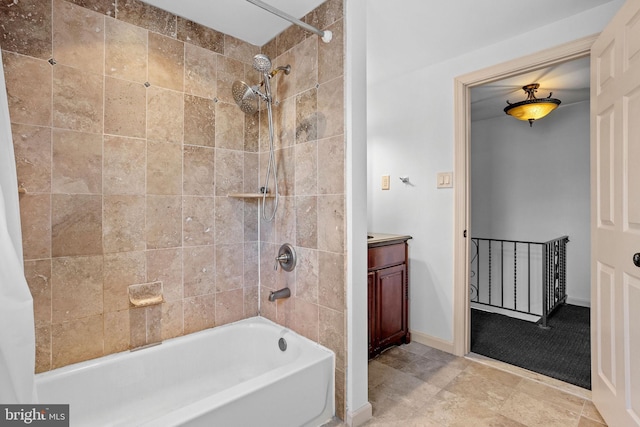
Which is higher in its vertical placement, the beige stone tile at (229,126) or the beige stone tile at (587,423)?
the beige stone tile at (229,126)

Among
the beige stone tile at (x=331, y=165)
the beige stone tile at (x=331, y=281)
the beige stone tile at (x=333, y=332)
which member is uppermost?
the beige stone tile at (x=331, y=165)

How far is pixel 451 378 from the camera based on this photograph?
2.18m

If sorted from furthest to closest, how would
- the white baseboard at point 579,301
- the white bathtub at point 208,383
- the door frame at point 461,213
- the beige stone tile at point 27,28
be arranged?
the white baseboard at point 579,301, the door frame at point 461,213, the beige stone tile at point 27,28, the white bathtub at point 208,383

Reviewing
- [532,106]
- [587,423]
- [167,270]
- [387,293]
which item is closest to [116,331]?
[167,270]

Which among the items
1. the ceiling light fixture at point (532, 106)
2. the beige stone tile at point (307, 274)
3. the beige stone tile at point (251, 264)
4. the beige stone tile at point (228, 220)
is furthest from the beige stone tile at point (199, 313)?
the ceiling light fixture at point (532, 106)

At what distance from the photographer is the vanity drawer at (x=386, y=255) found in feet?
7.79

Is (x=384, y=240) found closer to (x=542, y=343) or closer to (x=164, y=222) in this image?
(x=164, y=222)

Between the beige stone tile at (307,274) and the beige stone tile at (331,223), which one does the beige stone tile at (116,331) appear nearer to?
the beige stone tile at (307,274)

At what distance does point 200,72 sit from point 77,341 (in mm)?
1637

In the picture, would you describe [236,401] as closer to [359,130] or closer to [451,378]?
[359,130]

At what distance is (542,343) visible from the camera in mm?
2723

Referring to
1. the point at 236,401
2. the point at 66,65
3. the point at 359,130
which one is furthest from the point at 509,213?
the point at 66,65

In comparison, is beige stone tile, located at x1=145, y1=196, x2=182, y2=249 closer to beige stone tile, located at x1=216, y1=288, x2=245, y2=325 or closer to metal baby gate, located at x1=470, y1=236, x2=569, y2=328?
beige stone tile, located at x1=216, y1=288, x2=245, y2=325

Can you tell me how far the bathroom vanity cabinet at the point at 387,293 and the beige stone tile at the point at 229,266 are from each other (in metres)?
0.91
